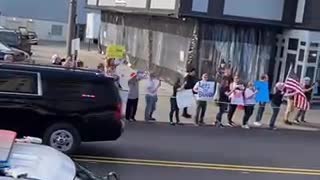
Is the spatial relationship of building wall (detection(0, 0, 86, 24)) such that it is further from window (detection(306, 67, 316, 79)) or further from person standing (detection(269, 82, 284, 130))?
person standing (detection(269, 82, 284, 130))

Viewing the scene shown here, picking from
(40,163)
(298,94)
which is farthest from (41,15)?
(40,163)

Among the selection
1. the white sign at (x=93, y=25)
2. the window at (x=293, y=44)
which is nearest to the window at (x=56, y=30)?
the white sign at (x=93, y=25)

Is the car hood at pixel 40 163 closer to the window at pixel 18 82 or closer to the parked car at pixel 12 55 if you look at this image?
the window at pixel 18 82

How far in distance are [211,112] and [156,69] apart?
1126 cm

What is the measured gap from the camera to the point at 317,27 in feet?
84.7

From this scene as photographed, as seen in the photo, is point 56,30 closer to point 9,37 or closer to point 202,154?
point 9,37

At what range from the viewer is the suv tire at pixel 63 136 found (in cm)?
1166

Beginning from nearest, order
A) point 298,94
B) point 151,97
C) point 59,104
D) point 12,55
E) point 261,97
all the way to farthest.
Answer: point 59,104 < point 151,97 < point 261,97 < point 298,94 < point 12,55

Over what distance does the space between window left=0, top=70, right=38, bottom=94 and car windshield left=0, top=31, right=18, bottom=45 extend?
24.6m

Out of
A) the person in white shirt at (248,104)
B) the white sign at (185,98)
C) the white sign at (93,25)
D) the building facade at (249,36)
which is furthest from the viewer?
the white sign at (93,25)

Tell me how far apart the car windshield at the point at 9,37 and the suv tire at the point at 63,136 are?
81.0 feet

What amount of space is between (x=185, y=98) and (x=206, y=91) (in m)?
0.67

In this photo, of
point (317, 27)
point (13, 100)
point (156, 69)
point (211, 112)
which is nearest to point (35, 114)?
point (13, 100)

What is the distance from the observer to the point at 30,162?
3.35 m
